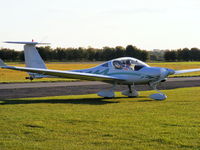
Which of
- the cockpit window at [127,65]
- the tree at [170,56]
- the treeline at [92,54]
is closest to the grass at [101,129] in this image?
the cockpit window at [127,65]

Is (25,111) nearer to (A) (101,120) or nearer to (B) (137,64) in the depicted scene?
(A) (101,120)

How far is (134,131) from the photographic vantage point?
27.8 feet

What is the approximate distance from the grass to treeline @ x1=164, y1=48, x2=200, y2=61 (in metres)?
139

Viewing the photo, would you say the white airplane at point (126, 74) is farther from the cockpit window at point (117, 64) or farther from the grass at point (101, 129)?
the grass at point (101, 129)

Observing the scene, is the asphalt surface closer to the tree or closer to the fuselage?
the fuselage

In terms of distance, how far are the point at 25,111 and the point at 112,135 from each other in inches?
197

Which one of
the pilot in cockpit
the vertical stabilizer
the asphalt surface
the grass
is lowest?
the asphalt surface

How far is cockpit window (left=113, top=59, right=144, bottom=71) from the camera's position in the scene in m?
17.2

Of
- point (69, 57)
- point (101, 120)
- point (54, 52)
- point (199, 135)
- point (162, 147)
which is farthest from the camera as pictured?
point (69, 57)

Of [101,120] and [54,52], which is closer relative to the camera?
[101,120]

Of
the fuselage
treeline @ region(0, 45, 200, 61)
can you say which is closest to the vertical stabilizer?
the fuselage

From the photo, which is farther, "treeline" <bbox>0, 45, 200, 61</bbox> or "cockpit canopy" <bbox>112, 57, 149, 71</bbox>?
"treeline" <bbox>0, 45, 200, 61</bbox>

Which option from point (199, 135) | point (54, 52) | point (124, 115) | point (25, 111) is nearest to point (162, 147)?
Answer: point (199, 135)

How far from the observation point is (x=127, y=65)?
17328 millimetres
